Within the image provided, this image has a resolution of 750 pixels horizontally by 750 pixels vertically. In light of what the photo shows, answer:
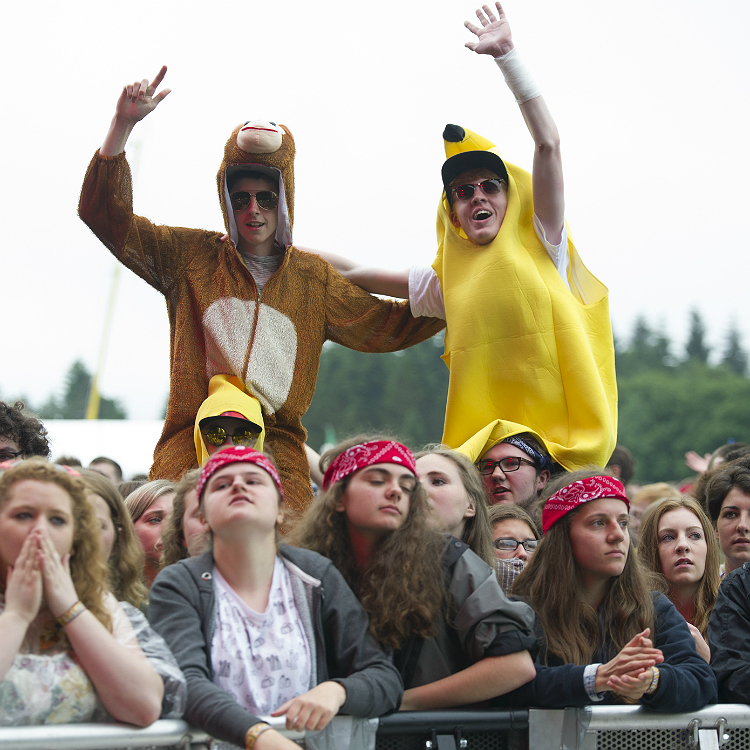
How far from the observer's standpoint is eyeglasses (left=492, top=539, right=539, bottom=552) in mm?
3342

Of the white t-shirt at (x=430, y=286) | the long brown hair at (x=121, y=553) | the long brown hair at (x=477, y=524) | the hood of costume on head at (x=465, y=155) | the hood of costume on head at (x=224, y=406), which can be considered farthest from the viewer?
the white t-shirt at (x=430, y=286)

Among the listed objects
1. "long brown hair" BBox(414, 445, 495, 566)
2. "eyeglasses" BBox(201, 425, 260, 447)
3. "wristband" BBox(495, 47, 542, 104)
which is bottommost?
"long brown hair" BBox(414, 445, 495, 566)

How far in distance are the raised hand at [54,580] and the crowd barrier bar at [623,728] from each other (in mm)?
1155

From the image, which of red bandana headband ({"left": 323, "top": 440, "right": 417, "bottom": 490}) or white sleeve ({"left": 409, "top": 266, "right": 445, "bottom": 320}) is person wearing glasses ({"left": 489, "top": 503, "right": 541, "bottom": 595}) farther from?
white sleeve ({"left": 409, "top": 266, "right": 445, "bottom": 320})

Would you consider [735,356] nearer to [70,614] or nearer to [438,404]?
[438,404]

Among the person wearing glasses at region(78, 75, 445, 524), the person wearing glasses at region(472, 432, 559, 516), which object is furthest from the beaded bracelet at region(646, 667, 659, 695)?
the person wearing glasses at region(78, 75, 445, 524)

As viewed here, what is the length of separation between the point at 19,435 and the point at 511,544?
1.91 meters

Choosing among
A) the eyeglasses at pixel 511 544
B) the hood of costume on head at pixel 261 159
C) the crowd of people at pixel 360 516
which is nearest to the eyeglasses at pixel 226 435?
the crowd of people at pixel 360 516

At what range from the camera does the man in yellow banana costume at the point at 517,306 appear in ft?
12.4

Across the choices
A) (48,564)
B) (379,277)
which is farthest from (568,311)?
(48,564)

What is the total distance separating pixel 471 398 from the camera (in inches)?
156

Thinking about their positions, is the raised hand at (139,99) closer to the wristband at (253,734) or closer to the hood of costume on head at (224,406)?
the hood of costume on head at (224,406)

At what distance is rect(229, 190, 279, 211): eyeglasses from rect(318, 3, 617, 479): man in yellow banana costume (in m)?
0.72

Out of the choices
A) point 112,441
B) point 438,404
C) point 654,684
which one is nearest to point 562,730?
point 654,684
